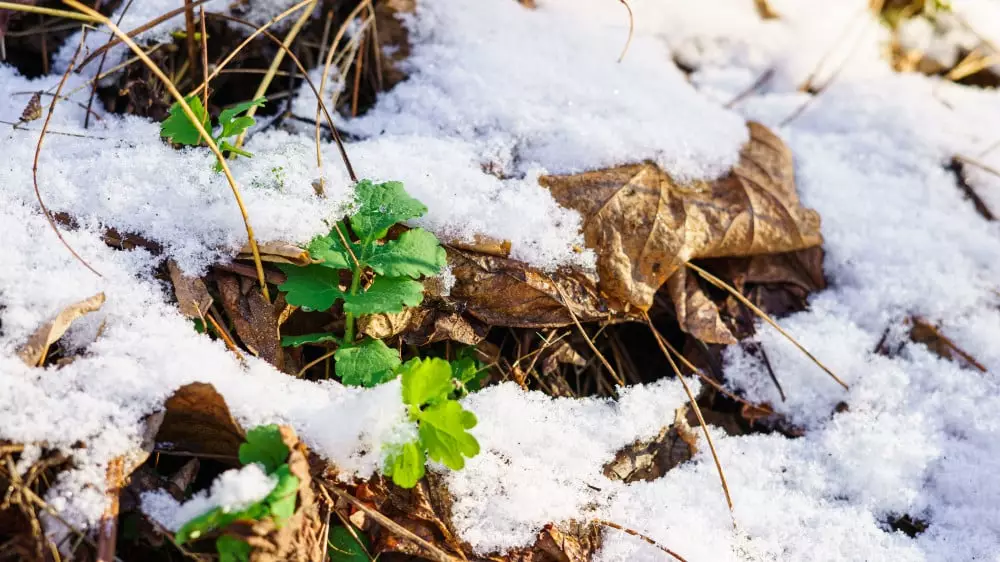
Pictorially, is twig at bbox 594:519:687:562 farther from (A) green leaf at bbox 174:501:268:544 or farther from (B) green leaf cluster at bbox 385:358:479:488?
(A) green leaf at bbox 174:501:268:544

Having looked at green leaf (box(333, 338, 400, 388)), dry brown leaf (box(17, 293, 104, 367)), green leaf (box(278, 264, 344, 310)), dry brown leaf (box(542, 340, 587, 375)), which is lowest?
dry brown leaf (box(542, 340, 587, 375))

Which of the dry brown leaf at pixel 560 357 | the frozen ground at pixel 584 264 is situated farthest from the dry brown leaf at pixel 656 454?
the dry brown leaf at pixel 560 357

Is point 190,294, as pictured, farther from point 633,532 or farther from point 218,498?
point 633,532

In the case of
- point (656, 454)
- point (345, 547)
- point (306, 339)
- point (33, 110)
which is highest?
point (33, 110)

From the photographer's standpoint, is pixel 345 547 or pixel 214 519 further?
pixel 345 547

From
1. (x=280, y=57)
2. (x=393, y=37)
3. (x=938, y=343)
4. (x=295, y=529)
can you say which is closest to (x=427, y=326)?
(x=295, y=529)

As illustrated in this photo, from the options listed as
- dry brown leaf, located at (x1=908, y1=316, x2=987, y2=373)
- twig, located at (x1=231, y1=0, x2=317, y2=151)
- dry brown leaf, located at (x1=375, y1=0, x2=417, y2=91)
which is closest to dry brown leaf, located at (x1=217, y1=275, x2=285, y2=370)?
twig, located at (x1=231, y1=0, x2=317, y2=151)

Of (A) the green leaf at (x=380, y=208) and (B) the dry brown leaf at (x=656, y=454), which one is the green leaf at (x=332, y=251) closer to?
(A) the green leaf at (x=380, y=208)
